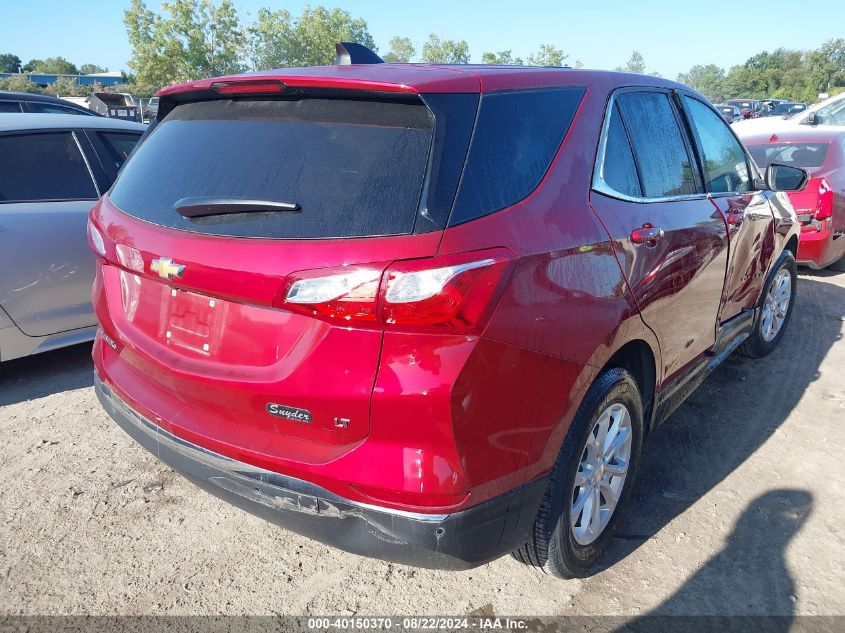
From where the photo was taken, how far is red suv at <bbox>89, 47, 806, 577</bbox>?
1831 mm

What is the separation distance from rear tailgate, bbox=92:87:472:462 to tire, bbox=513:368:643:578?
2.56 feet

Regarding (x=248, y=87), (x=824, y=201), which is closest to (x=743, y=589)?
(x=248, y=87)

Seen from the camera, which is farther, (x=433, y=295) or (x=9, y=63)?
(x=9, y=63)

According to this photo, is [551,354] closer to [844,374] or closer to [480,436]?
[480,436]

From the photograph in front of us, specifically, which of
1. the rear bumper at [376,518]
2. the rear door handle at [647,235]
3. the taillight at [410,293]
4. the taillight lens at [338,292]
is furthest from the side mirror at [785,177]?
the taillight lens at [338,292]

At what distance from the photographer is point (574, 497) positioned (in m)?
2.46

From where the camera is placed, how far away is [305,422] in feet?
6.42

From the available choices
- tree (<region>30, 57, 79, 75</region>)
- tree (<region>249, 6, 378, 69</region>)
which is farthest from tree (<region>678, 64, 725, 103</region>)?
tree (<region>30, 57, 79, 75</region>)

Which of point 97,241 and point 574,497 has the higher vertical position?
point 97,241

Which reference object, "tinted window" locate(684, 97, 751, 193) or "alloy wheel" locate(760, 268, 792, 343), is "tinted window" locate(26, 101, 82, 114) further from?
"alloy wheel" locate(760, 268, 792, 343)

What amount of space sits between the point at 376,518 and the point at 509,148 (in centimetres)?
118

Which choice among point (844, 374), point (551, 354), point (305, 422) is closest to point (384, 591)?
point (305, 422)

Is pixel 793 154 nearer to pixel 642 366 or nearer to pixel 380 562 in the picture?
pixel 642 366

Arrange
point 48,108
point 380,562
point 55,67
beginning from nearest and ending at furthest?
point 380,562, point 48,108, point 55,67
